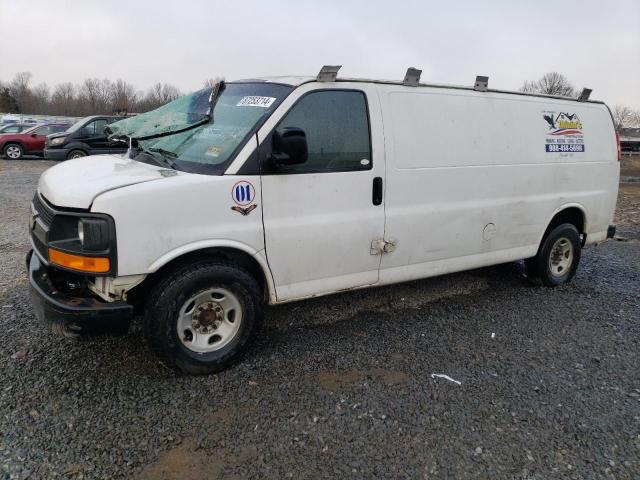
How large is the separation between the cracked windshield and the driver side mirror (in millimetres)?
216

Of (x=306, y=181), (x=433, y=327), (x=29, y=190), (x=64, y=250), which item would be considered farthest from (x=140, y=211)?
(x=29, y=190)

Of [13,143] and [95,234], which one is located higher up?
[95,234]

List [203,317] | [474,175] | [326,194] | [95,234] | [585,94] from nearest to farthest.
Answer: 1. [95,234]
2. [203,317]
3. [326,194]
4. [474,175]
5. [585,94]

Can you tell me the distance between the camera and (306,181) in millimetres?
3719

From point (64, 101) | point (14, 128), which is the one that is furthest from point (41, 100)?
point (14, 128)

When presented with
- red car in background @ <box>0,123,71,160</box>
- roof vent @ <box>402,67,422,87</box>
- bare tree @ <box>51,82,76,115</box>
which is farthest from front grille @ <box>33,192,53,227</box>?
bare tree @ <box>51,82,76,115</box>

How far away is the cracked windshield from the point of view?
356 centimetres

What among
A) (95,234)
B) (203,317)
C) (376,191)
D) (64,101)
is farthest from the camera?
(64,101)

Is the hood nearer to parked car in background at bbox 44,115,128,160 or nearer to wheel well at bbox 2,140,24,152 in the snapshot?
parked car in background at bbox 44,115,128,160

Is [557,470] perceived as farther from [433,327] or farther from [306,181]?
[306,181]

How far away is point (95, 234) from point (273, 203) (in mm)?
1197

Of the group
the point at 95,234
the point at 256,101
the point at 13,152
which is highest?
the point at 256,101

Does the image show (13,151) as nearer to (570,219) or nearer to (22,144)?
(22,144)

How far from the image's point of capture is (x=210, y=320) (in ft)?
11.8
